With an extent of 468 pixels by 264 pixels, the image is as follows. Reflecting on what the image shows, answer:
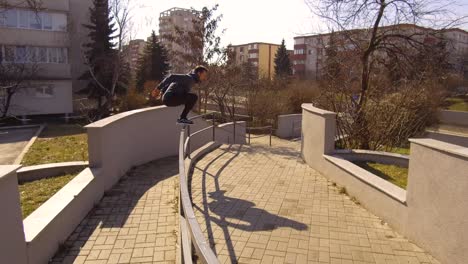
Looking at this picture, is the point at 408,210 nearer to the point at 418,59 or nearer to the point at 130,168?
the point at 130,168

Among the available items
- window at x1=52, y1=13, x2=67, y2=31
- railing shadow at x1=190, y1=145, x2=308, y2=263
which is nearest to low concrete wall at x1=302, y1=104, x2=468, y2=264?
railing shadow at x1=190, y1=145, x2=308, y2=263

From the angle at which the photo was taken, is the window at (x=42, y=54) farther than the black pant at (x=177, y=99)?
Yes

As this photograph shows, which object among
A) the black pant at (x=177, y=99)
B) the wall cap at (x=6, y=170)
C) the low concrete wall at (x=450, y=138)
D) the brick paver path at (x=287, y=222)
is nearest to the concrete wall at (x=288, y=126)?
the low concrete wall at (x=450, y=138)

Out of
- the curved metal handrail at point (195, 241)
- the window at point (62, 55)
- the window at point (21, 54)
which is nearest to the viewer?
the curved metal handrail at point (195, 241)

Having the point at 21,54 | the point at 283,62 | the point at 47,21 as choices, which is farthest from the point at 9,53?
the point at 283,62

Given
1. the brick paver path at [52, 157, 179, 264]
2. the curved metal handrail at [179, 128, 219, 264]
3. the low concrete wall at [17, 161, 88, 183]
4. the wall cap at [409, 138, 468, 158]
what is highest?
the wall cap at [409, 138, 468, 158]

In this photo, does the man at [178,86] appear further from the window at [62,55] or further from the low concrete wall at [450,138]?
the window at [62,55]

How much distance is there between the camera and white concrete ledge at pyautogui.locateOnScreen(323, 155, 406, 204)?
4.91 m

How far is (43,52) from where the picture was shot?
28.9 meters

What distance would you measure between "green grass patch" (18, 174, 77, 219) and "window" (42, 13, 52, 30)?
26520 mm

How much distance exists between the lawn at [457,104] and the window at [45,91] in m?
33.9

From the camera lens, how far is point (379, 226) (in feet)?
16.3

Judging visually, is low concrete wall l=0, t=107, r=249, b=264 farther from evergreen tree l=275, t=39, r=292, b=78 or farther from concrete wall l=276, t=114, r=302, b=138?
evergreen tree l=275, t=39, r=292, b=78

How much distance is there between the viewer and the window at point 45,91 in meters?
27.9
